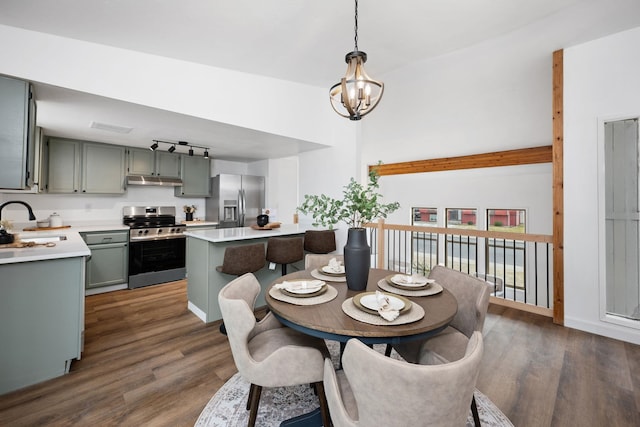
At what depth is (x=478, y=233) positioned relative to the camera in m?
3.68

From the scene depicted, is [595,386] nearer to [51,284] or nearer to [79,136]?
[51,284]

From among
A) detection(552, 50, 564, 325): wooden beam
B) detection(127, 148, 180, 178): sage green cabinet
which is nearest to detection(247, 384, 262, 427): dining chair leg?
detection(552, 50, 564, 325): wooden beam

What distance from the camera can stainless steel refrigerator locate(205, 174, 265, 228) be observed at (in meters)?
5.16

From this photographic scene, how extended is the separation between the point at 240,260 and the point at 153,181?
2872mm

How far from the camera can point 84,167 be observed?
4059 millimetres

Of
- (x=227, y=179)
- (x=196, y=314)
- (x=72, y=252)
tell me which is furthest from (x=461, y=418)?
(x=227, y=179)

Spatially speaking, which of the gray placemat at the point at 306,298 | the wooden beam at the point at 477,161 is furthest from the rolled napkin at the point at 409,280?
the wooden beam at the point at 477,161

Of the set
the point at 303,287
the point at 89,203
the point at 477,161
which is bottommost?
the point at 303,287

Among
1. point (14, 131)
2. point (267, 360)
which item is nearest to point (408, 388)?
point (267, 360)

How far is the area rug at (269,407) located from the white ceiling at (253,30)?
101 inches

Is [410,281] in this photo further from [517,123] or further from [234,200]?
[517,123]

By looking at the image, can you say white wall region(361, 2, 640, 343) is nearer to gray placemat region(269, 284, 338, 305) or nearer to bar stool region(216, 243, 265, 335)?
bar stool region(216, 243, 265, 335)

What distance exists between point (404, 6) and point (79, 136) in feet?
14.2

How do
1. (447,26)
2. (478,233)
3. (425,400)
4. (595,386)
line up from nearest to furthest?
(425,400)
(595,386)
(447,26)
(478,233)
